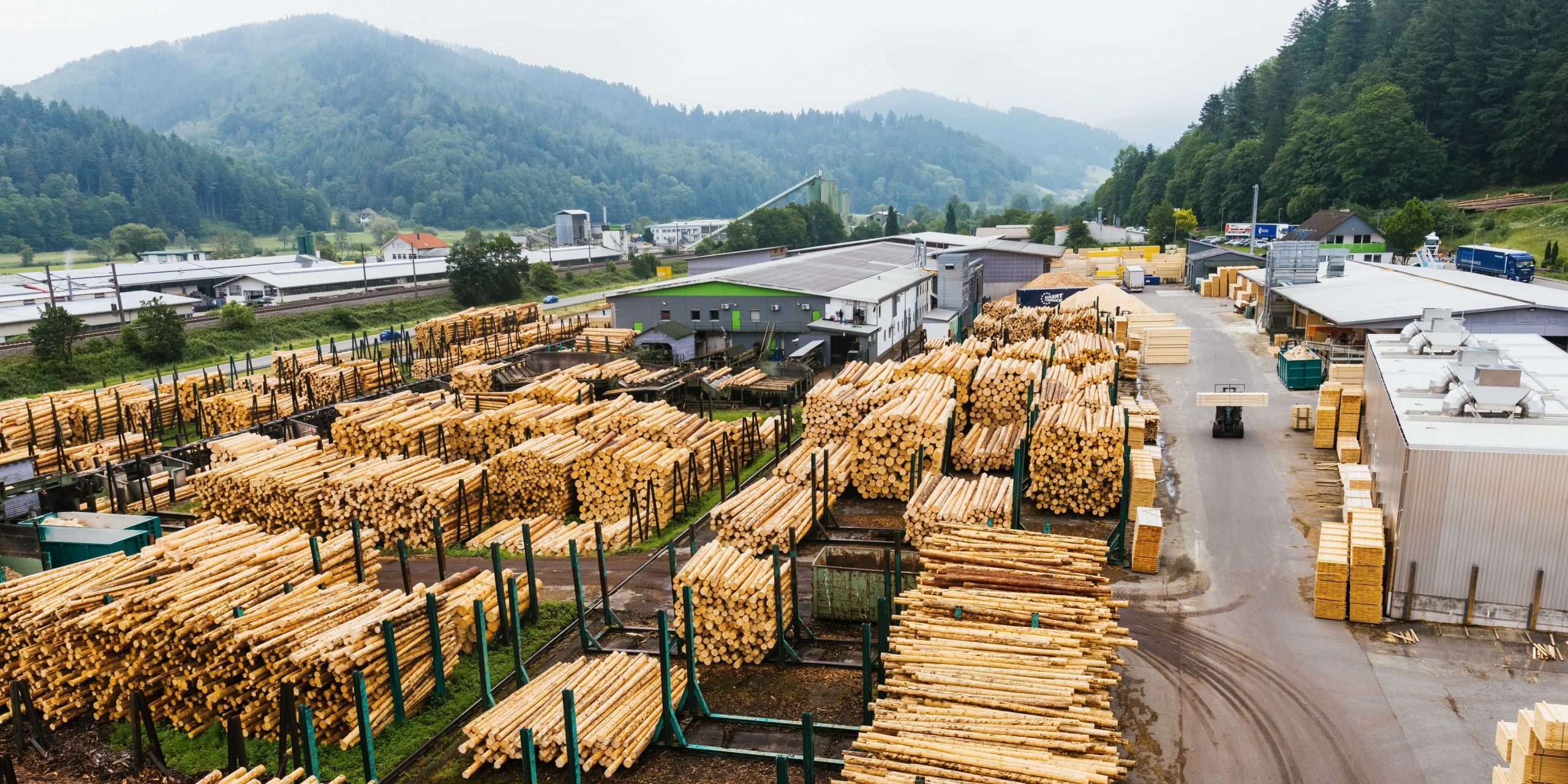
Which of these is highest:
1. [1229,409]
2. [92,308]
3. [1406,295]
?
[1406,295]

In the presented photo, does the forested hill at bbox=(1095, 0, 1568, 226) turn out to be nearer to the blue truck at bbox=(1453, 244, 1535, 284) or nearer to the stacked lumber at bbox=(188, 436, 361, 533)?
the blue truck at bbox=(1453, 244, 1535, 284)

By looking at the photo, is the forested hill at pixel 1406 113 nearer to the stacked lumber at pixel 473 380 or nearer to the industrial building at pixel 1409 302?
the industrial building at pixel 1409 302

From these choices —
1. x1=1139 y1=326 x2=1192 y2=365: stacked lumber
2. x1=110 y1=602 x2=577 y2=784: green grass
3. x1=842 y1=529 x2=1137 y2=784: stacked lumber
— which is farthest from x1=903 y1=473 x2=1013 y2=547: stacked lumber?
x1=1139 y1=326 x2=1192 y2=365: stacked lumber

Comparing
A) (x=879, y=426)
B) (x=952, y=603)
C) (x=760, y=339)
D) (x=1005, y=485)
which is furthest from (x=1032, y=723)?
(x=760, y=339)

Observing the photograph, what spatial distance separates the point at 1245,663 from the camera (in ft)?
46.0

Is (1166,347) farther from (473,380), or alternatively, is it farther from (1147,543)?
(473,380)

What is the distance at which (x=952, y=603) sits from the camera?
12492mm

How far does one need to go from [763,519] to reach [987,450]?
8195 mm

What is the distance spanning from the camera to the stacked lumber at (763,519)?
56.2 feet

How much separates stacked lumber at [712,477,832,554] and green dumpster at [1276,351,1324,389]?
71.9ft

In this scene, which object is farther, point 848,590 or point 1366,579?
point 848,590

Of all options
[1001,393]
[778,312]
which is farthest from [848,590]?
[778,312]

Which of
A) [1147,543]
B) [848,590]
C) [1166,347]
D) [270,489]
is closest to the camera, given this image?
[848,590]

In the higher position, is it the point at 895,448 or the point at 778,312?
the point at 778,312
